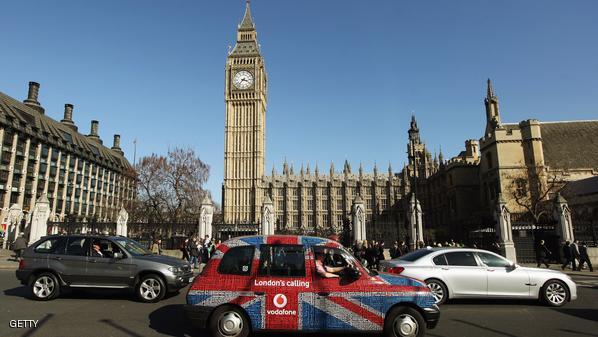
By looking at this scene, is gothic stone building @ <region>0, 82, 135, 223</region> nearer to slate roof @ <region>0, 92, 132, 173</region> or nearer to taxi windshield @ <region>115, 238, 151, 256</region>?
slate roof @ <region>0, 92, 132, 173</region>

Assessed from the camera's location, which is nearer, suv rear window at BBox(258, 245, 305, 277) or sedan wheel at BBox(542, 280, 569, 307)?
suv rear window at BBox(258, 245, 305, 277)

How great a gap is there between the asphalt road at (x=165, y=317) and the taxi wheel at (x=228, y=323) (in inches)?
30.7

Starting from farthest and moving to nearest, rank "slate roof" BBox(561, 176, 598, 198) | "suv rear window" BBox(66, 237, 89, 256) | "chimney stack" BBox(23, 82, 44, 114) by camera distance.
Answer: "chimney stack" BBox(23, 82, 44, 114) < "slate roof" BBox(561, 176, 598, 198) < "suv rear window" BBox(66, 237, 89, 256)

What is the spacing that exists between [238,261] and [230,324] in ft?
3.10

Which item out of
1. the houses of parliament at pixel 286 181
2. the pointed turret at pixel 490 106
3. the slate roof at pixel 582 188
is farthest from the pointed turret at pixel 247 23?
the slate roof at pixel 582 188

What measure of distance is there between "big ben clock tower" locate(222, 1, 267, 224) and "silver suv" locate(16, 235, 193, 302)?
6410 centimetres

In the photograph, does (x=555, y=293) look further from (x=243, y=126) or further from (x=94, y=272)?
(x=243, y=126)

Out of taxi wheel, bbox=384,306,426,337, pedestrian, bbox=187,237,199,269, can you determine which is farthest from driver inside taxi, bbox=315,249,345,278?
pedestrian, bbox=187,237,199,269

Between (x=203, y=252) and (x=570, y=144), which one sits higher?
(x=570, y=144)

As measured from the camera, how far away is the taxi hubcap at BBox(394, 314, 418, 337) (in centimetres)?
552

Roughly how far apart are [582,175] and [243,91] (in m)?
59.0

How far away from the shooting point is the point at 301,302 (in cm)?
552

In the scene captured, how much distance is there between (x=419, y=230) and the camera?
68.4ft

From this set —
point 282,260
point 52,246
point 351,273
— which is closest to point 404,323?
point 351,273
